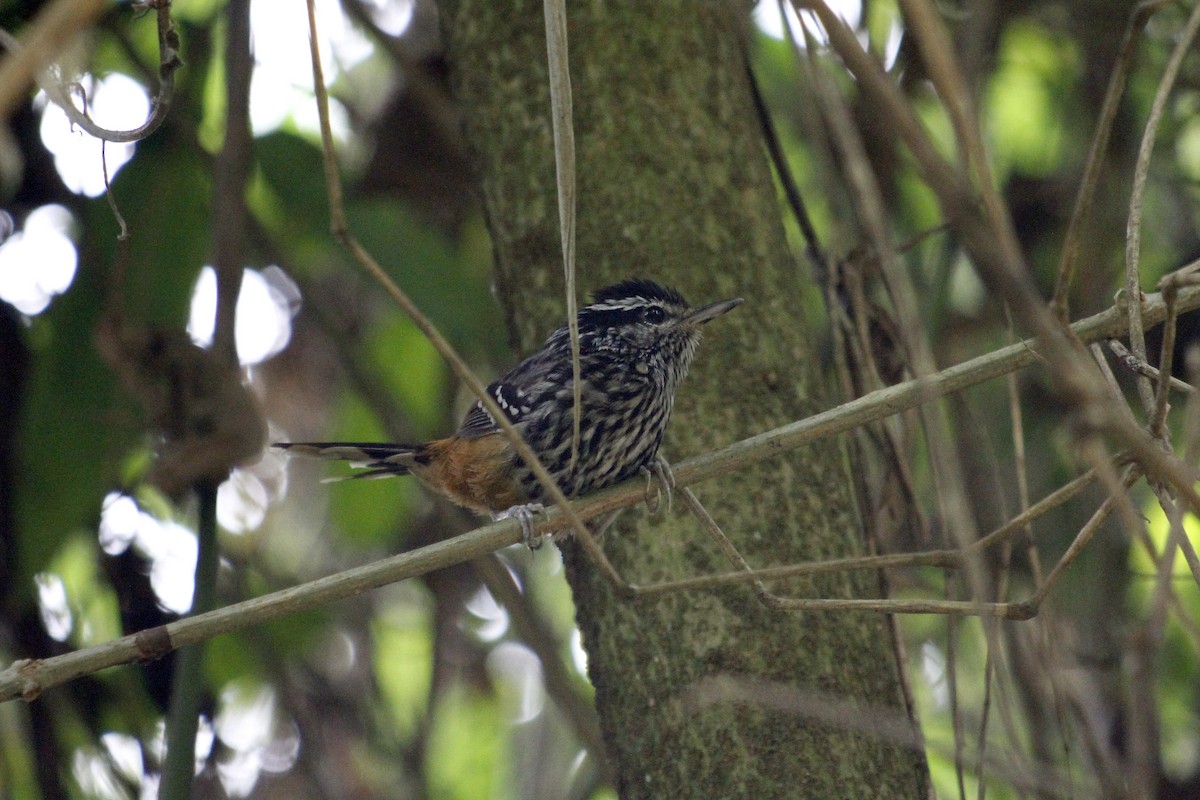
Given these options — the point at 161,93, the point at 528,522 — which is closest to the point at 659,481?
the point at 528,522

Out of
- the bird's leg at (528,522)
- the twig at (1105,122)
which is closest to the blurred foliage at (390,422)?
the bird's leg at (528,522)

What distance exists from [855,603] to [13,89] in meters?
1.49

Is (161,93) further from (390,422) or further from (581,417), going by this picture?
(390,422)

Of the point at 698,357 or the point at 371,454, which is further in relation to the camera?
the point at 371,454

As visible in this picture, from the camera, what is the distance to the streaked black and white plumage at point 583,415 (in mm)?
3260

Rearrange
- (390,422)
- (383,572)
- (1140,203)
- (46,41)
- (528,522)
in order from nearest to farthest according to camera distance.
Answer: (46,41) → (1140,203) → (383,572) → (528,522) → (390,422)

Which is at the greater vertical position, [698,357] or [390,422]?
[390,422]

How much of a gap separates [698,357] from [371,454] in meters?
1.15

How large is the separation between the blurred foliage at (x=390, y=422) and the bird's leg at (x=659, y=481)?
2.33ft

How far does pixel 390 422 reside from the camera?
4.08m

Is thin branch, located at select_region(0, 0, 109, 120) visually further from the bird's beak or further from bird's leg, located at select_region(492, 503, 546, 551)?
the bird's beak

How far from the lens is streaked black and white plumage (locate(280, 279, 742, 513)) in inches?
128

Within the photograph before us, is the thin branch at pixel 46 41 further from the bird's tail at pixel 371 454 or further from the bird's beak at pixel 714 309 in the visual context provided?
the bird's tail at pixel 371 454

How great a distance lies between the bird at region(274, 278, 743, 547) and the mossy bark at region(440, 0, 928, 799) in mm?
138
